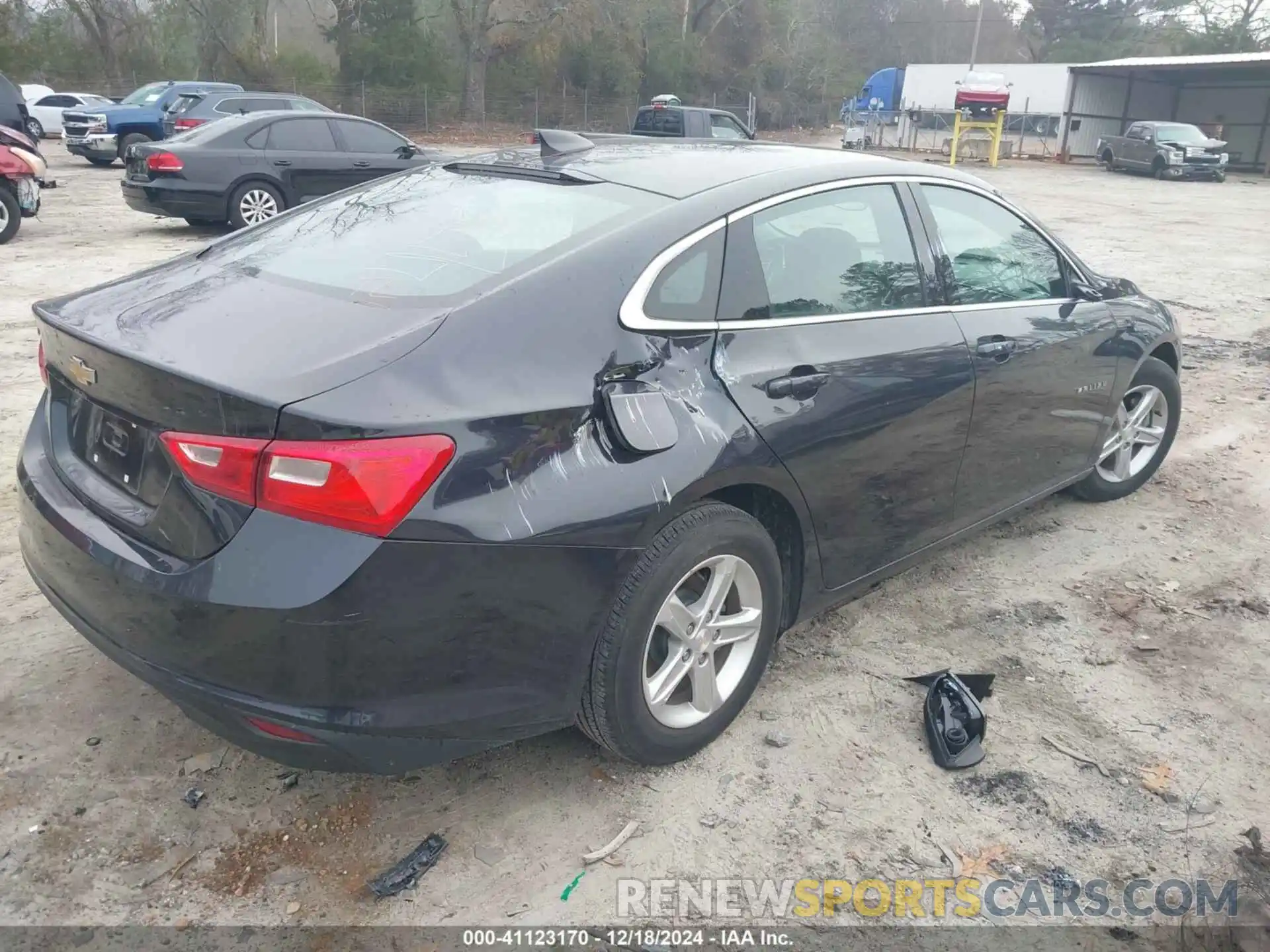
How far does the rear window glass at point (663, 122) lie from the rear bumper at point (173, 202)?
8.53 m

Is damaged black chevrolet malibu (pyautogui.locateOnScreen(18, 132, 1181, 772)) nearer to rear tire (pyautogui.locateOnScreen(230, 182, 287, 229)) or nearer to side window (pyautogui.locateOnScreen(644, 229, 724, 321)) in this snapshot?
side window (pyautogui.locateOnScreen(644, 229, 724, 321))

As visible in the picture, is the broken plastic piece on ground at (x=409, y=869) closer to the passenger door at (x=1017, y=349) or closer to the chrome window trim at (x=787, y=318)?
the chrome window trim at (x=787, y=318)

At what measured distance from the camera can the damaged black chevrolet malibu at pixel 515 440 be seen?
2.14m

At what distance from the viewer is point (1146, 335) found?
458 centimetres

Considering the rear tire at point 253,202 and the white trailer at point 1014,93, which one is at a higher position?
the white trailer at point 1014,93

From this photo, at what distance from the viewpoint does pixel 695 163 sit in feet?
10.8

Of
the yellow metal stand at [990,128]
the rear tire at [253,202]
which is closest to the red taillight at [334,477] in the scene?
the rear tire at [253,202]

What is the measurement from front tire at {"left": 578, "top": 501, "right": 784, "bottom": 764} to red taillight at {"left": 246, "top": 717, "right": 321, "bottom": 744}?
71cm

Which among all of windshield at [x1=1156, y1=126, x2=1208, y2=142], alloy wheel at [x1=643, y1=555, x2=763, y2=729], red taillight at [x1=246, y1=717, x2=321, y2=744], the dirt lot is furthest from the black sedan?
windshield at [x1=1156, y1=126, x2=1208, y2=142]

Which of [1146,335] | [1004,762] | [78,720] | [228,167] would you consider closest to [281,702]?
[78,720]

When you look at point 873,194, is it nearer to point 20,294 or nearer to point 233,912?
point 233,912

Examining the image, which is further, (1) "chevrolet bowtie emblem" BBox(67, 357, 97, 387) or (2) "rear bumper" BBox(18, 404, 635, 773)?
(1) "chevrolet bowtie emblem" BBox(67, 357, 97, 387)

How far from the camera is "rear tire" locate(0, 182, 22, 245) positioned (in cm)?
1091

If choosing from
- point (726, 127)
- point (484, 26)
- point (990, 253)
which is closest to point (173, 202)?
point (726, 127)
